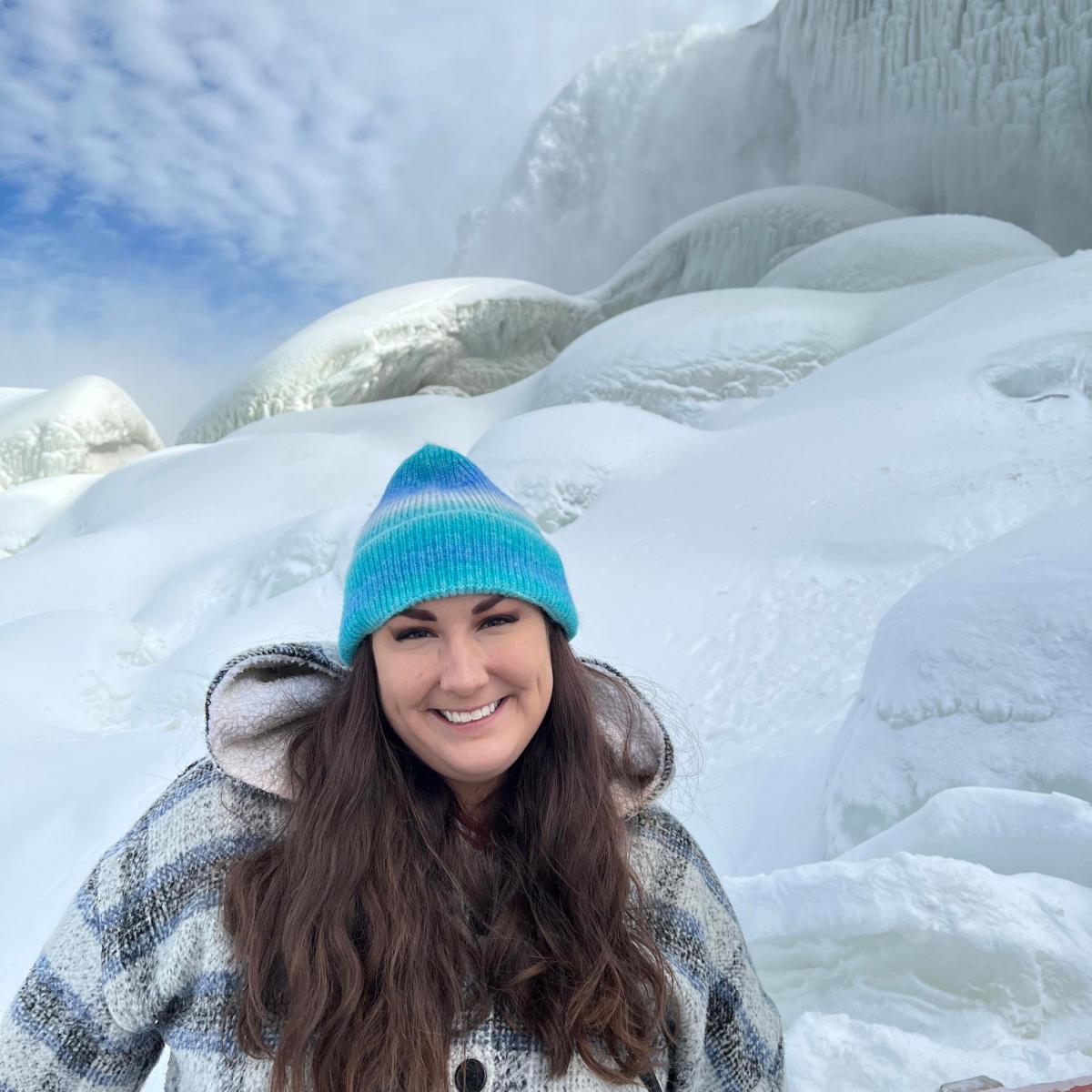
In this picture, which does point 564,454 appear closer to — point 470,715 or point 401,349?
point 470,715

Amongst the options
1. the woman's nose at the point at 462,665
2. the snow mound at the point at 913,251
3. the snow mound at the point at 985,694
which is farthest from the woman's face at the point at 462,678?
the snow mound at the point at 913,251

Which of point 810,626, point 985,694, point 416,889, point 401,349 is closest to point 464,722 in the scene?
point 416,889

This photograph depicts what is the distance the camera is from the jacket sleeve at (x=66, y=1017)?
832 mm

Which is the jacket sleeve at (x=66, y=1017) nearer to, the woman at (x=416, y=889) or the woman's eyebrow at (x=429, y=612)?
the woman at (x=416, y=889)

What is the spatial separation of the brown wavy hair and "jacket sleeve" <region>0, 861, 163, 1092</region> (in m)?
0.12

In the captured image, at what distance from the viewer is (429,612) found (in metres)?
0.86

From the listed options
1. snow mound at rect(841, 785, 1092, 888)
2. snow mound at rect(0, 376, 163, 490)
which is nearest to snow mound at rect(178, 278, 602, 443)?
snow mound at rect(0, 376, 163, 490)

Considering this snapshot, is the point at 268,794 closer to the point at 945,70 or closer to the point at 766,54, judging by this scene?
the point at 945,70

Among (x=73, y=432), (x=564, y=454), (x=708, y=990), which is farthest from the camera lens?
(x=73, y=432)

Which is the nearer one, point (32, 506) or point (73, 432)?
point (32, 506)

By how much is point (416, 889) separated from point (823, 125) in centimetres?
1298

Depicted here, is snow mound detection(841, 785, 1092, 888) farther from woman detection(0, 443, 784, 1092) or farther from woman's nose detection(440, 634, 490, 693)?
woman's nose detection(440, 634, 490, 693)

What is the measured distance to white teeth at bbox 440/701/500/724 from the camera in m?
0.85

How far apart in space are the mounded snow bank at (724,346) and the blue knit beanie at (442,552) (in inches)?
198
